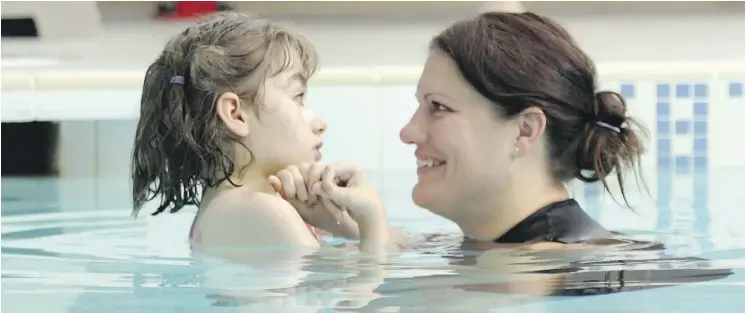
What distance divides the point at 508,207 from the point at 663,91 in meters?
2.40

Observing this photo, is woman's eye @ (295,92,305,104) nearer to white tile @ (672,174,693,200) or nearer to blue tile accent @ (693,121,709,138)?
white tile @ (672,174,693,200)

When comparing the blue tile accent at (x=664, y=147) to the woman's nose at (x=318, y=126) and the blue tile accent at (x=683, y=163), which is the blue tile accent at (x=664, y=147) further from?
the woman's nose at (x=318, y=126)

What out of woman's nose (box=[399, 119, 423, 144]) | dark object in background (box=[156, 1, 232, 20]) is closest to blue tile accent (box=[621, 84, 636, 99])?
dark object in background (box=[156, 1, 232, 20])

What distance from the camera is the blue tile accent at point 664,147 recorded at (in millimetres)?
4420

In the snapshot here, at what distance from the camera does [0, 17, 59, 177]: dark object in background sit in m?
4.80

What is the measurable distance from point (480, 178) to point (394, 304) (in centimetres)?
67

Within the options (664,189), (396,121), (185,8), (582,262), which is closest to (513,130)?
(582,262)

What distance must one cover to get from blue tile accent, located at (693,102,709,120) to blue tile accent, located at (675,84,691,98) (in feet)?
0.16

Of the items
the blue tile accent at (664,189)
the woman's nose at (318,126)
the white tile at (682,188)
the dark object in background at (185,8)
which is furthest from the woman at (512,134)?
the dark object in background at (185,8)

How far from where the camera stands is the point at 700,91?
14.1 ft

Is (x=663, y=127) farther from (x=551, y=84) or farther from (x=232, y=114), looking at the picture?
(x=232, y=114)

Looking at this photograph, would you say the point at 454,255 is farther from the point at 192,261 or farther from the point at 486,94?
the point at 192,261

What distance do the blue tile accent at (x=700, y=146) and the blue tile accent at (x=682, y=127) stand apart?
6cm

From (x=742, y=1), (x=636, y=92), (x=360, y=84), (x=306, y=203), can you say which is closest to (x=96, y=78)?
(x=360, y=84)
